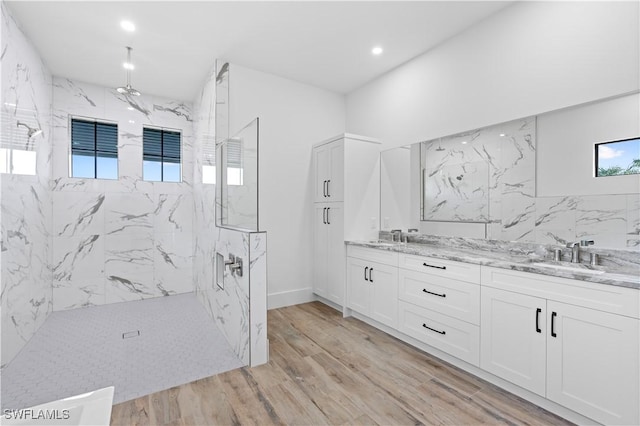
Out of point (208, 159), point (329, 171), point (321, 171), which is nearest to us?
point (208, 159)

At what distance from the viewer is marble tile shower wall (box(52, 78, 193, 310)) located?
12.4 feet

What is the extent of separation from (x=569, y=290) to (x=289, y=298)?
9.48 feet

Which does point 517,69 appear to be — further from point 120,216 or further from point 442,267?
point 120,216

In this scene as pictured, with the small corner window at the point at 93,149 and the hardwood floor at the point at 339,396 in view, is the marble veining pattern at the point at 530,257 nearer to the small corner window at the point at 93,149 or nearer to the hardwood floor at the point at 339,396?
the hardwood floor at the point at 339,396

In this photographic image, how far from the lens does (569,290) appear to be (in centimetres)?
174

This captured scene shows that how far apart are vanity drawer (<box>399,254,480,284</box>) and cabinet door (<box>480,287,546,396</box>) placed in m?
0.14

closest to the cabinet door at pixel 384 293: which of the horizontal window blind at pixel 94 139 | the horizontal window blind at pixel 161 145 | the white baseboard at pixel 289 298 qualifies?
the white baseboard at pixel 289 298

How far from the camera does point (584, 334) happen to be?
168cm

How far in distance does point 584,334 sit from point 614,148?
123 cm

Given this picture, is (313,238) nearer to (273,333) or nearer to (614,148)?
(273,333)

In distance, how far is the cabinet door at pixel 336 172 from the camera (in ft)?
11.5

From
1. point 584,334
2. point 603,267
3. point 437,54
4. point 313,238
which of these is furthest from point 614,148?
point 313,238

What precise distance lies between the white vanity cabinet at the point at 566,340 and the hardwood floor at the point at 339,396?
0.19 meters

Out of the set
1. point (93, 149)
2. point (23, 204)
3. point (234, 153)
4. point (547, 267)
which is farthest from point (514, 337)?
point (93, 149)
